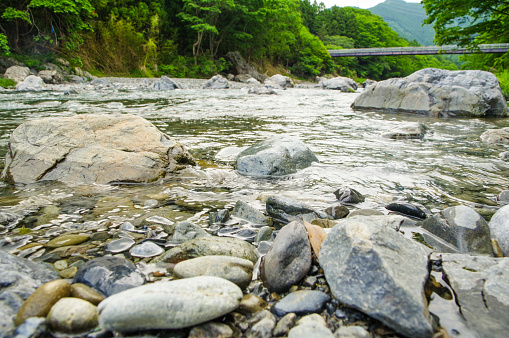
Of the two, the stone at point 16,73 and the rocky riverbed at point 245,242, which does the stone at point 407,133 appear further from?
the stone at point 16,73

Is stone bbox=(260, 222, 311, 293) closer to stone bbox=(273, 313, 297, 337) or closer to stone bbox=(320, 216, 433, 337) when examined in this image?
stone bbox=(320, 216, 433, 337)

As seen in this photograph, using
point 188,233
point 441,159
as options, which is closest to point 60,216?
point 188,233

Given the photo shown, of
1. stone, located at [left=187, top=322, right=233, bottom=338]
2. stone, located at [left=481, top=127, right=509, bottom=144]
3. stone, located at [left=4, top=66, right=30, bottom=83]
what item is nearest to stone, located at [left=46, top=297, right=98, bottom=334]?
stone, located at [left=187, top=322, right=233, bottom=338]

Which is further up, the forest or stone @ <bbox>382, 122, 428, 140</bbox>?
the forest

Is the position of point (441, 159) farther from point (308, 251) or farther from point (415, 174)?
point (308, 251)

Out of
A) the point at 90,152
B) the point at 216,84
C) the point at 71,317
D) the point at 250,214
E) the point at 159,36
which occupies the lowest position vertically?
the point at 250,214

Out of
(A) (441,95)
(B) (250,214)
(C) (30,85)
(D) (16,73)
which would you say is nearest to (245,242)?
(B) (250,214)

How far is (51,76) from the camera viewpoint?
1856 cm

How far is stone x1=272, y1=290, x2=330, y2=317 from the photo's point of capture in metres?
1.31

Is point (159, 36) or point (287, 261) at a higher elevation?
point (159, 36)

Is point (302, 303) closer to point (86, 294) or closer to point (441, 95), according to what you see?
point (86, 294)

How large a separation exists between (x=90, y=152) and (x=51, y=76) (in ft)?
63.7

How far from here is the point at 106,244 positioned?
74.2 inches

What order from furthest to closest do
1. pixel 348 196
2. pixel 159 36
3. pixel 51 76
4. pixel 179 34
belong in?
1. pixel 179 34
2. pixel 159 36
3. pixel 51 76
4. pixel 348 196
